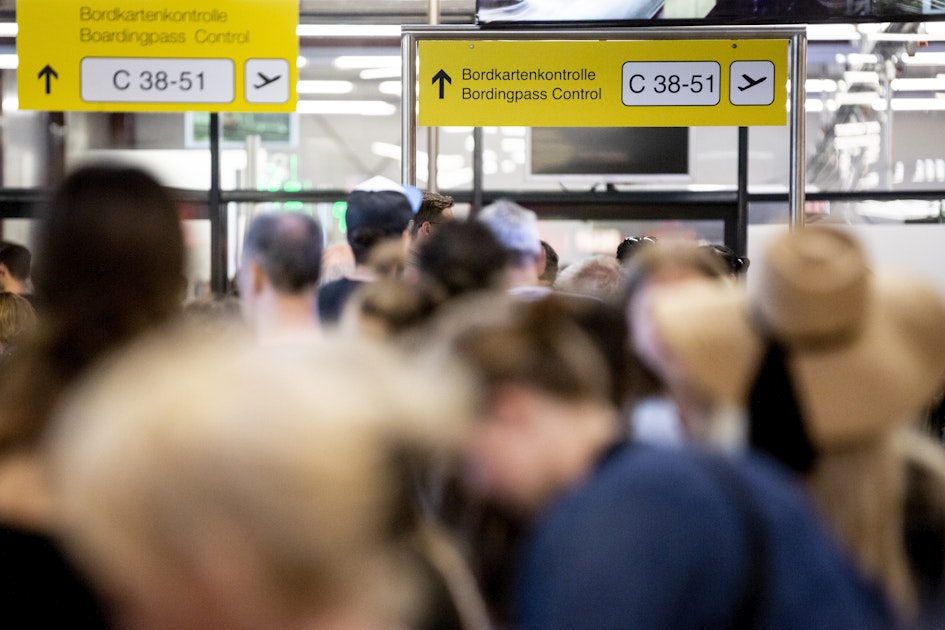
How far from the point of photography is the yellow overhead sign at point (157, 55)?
7.00 metres

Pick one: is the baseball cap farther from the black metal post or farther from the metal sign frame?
the black metal post

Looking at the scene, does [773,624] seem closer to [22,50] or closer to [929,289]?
[929,289]

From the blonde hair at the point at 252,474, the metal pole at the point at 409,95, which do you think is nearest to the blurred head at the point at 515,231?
the blonde hair at the point at 252,474

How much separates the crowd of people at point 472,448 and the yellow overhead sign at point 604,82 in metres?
4.20

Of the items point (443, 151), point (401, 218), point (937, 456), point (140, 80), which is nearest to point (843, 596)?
point (937, 456)

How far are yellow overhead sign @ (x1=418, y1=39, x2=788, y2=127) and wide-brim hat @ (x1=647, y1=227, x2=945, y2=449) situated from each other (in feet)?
15.9

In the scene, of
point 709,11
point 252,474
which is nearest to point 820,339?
point 252,474

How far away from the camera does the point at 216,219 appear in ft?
30.2

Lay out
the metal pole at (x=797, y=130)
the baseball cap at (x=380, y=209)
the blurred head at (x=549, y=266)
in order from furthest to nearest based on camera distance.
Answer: the metal pole at (x=797, y=130)
the blurred head at (x=549, y=266)
the baseball cap at (x=380, y=209)

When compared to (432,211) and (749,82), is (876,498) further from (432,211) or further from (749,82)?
(749,82)

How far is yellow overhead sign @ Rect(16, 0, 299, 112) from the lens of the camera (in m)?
7.00

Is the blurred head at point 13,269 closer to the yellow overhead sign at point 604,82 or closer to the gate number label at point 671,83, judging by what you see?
the yellow overhead sign at point 604,82

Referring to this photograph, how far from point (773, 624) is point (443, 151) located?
8034mm

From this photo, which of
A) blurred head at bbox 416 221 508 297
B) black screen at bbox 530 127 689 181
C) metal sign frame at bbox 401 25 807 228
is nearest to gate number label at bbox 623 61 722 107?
metal sign frame at bbox 401 25 807 228
